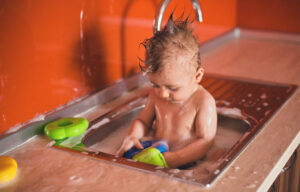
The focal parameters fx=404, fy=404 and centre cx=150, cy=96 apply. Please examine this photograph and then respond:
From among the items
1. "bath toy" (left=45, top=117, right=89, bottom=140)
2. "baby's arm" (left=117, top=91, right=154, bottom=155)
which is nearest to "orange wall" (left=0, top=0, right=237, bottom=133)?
"bath toy" (left=45, top=117, right=89, bottom=140)

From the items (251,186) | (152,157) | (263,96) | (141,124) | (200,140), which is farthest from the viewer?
(263,96)

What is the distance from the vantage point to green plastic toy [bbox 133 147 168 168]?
3.43ft

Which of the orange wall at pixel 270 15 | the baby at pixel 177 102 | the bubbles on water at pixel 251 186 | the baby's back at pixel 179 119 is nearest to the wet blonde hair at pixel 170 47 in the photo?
the baby at pixel 177 102

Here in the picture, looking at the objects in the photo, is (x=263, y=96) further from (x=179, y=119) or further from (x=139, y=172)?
(x=139, y=172)

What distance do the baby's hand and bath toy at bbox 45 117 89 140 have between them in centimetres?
12

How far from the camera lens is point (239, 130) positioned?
1.34 m

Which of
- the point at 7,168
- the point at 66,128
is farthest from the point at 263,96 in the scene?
the point at 7,168

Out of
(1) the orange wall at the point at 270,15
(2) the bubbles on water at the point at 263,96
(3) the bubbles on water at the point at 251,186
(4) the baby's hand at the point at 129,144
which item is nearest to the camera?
(3) the bubbles on water at the point at 251,186

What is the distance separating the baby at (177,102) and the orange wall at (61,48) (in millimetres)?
241

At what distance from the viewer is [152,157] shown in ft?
3.43

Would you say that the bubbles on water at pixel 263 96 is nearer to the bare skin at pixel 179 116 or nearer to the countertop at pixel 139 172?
the countertop at pixel 139 172

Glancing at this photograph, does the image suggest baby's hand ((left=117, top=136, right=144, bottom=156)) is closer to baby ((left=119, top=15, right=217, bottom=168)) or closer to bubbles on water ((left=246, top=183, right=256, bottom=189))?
baby ((left=119, top=15, right=217, bottom=168))

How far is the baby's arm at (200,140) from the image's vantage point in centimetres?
112

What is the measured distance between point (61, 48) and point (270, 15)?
140 centimetres
